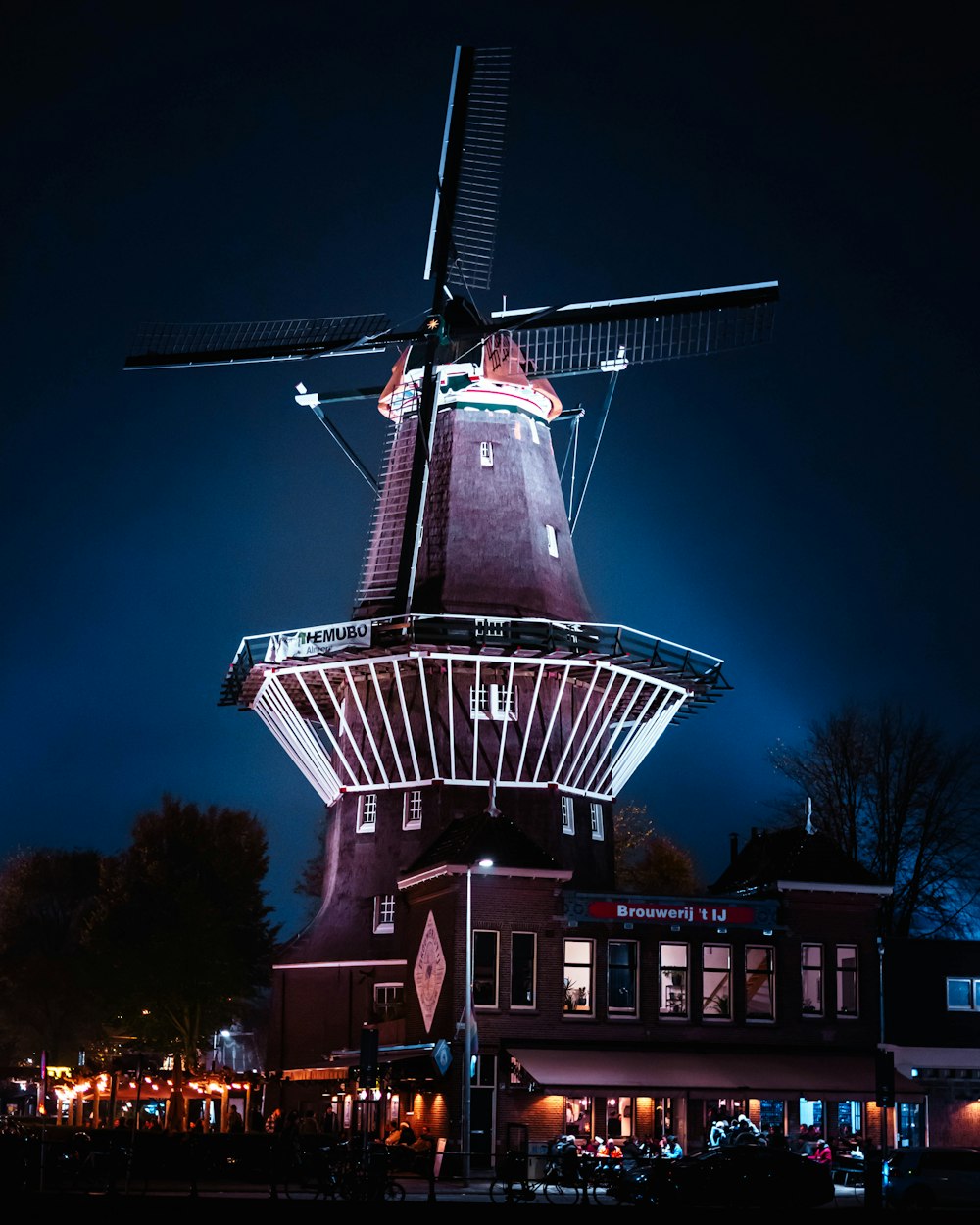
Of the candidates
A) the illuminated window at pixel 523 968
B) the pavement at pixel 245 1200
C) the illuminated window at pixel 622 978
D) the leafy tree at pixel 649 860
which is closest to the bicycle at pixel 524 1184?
the pavement at pixel 245 1200

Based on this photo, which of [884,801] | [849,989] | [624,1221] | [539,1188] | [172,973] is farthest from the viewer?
[172,973]

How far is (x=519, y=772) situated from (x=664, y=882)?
112ft

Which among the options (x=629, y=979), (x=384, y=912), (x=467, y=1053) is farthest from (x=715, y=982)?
(x=384, y=912)

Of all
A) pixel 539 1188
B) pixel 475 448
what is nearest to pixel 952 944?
pixel 539 1188

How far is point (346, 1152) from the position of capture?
121 feet

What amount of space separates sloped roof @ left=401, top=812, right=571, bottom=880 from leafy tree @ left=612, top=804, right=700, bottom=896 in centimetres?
3537

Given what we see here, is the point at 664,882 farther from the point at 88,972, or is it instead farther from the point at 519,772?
the point at 519,772

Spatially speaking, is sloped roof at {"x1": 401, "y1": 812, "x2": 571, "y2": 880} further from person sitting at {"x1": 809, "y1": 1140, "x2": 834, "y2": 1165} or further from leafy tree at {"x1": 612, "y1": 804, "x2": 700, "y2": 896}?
leafy tree at {"x1": 612, "y1": 804, "x2": 700, "y2": 896}

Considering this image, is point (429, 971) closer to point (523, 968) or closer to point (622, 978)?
point (523, 968)

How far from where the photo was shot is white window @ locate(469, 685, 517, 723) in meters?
56.2

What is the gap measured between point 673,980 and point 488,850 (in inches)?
256

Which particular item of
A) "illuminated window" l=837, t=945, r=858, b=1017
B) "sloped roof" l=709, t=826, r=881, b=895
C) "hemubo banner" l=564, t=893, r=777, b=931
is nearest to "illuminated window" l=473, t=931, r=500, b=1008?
"hemubo banner" l=564, t=893, r=777, b=931

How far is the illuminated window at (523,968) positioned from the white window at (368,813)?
9.82m

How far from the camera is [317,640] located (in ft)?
184
